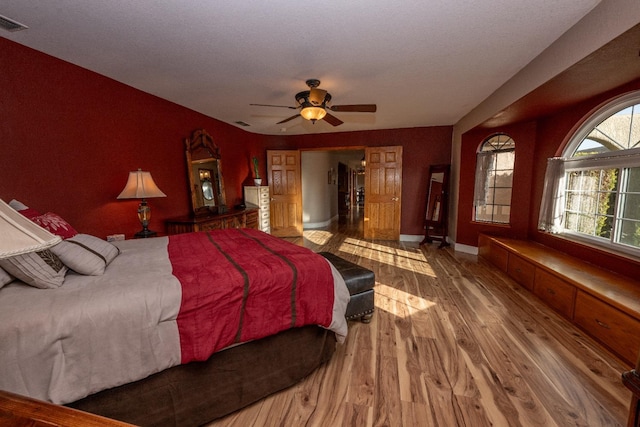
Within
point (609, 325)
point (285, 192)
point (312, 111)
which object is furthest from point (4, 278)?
point (285, 192)

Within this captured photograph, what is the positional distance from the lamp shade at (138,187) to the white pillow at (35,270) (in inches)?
58.3

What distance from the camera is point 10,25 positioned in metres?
1.89

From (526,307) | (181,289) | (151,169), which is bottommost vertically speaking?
(526,307)

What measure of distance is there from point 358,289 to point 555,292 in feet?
6.54

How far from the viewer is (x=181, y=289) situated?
1.34 meters

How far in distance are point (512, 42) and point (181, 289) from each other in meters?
3.03

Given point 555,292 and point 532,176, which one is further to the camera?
point 532,176

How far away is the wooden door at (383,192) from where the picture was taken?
5.40m

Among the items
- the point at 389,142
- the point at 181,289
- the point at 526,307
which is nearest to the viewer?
the point at 181,289

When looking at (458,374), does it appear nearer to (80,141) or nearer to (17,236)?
(17,236)

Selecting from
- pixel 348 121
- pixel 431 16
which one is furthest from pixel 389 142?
pixel 431 16

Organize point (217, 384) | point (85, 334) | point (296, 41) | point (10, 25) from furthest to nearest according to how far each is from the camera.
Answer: point (296, 41)
point (10, 25)
point (217, 384)
point (85, 334)

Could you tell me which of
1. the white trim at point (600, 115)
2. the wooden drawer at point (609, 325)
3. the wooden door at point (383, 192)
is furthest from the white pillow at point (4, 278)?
the wooden door at point (383, 192)

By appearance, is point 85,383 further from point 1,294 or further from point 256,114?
point 256,114
